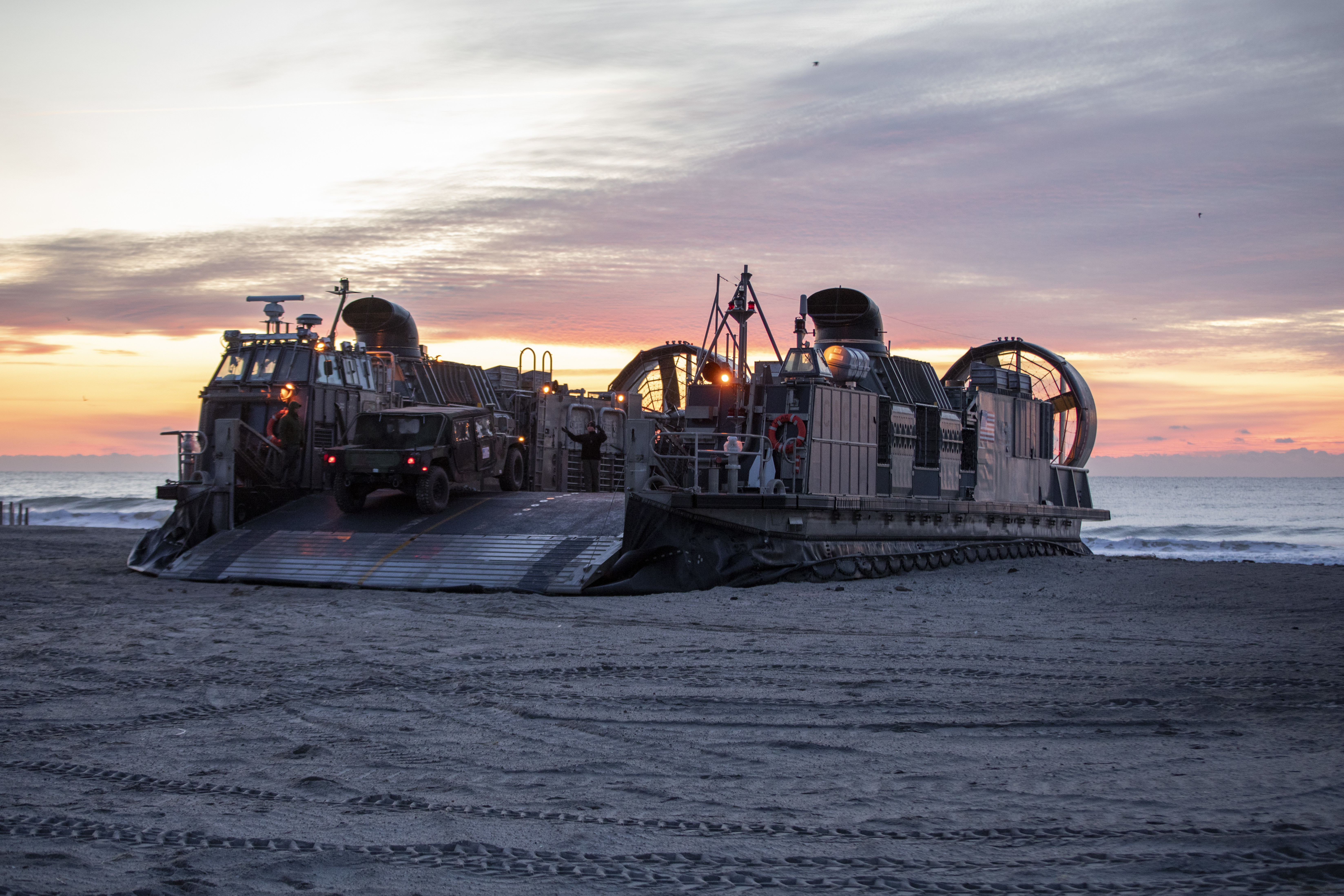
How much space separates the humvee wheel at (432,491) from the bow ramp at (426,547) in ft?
0.61

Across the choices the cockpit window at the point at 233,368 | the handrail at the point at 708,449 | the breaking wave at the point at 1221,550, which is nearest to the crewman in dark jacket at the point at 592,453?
the handrail at the point at 708,449

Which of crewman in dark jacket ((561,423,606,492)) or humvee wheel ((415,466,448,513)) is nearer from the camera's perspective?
humvee wheel ((415,466,448,513))

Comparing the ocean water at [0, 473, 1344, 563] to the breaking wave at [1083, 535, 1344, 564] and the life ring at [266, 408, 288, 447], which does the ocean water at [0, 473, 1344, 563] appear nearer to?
the breaking wave at [1083, 535, 1344, 564]

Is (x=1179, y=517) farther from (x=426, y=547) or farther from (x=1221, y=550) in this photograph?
(x=426, y=547)

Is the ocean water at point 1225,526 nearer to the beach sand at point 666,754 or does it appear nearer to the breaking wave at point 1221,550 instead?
the breaking wave at point 1221,550

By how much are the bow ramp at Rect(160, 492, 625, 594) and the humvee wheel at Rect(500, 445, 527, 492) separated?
180 centimetres

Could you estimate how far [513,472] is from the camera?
19297mm

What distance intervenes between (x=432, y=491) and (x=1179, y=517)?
51.7 m

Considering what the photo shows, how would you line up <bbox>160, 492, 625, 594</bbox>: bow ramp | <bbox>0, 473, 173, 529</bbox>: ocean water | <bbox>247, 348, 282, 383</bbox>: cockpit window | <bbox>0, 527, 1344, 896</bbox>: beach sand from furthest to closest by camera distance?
<bbox>0, 473, 173, 529</bbox>: ocean water → <bbox>247, 348, 282, 383</bbox>: cockpit window → <bbox>160, 492, 625, 594</bbox>: bow ramp → <bbox>0, 527, 1344, 896</bbox>: beach sand

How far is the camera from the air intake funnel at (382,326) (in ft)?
81.0

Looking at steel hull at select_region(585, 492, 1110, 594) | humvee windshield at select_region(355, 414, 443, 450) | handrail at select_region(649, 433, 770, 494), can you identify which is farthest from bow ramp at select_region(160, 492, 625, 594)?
handrail at select_region(649, 433, 770, 494)

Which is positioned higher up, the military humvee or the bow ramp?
the military humvee

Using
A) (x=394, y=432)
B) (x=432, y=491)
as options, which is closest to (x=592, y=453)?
(x=432, y=491)

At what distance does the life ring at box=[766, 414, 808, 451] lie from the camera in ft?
50.7
